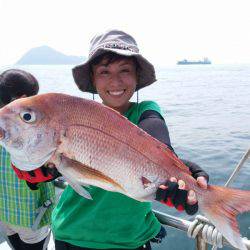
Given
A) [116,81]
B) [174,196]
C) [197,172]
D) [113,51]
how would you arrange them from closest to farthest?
1. [174,196]
2. [197,172]
3. [113,51]
4. [116,81]

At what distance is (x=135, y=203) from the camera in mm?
2475

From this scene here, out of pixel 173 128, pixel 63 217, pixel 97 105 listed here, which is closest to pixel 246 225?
pixel 63 217

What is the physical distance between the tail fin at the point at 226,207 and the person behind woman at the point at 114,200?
0.39 ft

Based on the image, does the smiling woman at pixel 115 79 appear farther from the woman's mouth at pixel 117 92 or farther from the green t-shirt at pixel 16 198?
the green t-shirt at pixel 16 198

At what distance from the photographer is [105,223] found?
95.0 inches

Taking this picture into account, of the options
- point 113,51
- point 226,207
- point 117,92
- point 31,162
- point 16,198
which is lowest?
point 16,198

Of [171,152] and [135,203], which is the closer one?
[171,152]

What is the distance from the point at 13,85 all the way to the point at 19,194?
970 mm

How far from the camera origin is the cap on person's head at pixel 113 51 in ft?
8.58

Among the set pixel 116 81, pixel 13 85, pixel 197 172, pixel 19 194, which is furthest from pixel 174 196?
pixel 13 85

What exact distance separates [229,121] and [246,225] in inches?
429

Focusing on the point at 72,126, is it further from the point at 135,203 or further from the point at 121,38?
the point at 121,38

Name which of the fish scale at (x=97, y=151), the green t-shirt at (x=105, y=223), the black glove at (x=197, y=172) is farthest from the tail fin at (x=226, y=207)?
the green t-shirt at (x=105, y=223)

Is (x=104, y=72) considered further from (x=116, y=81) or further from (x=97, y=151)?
(x=97, y=151)
